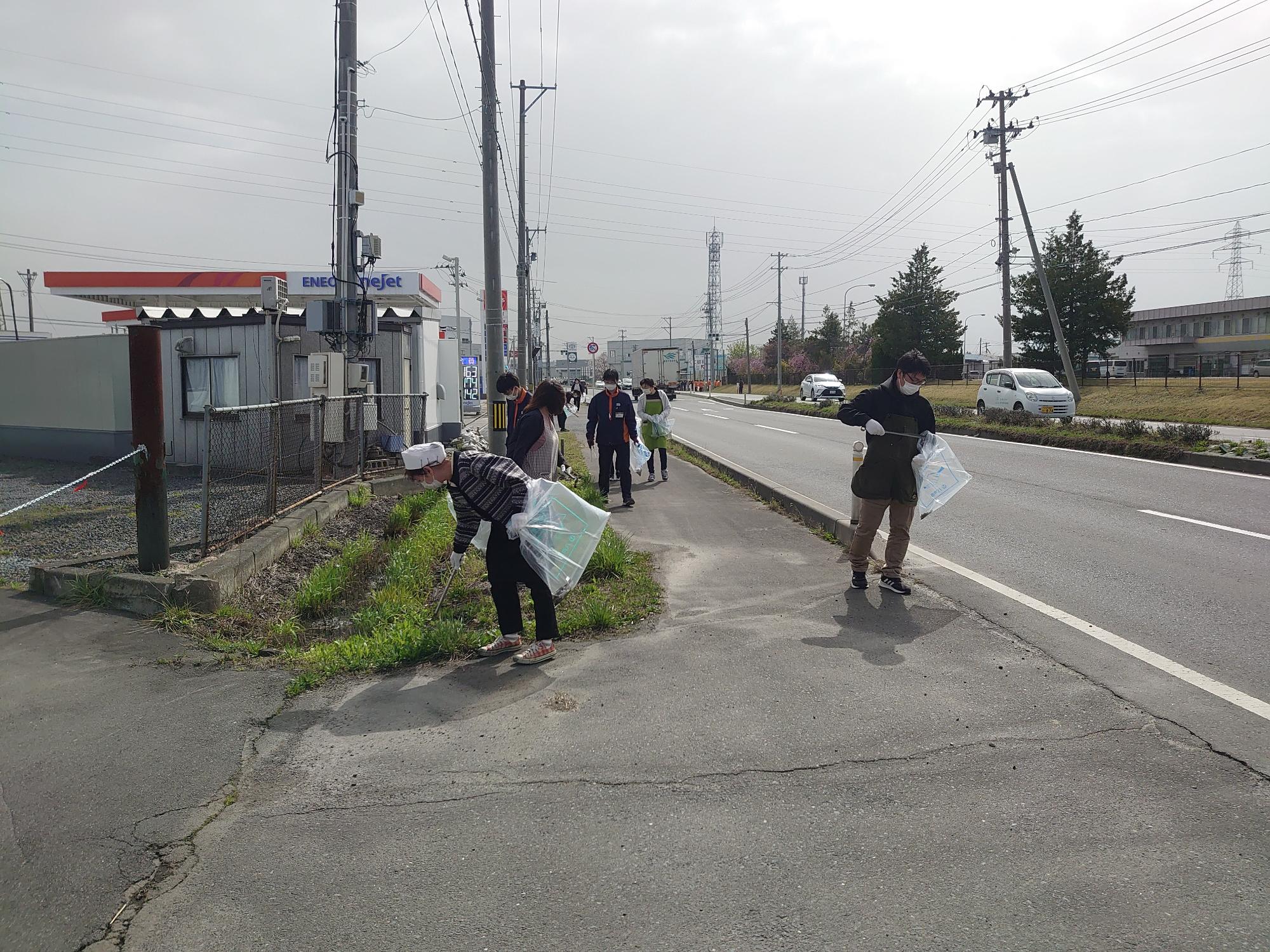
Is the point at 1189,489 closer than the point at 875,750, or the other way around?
the point at 875,750

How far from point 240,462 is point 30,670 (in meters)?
9.54

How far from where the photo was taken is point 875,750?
412cm

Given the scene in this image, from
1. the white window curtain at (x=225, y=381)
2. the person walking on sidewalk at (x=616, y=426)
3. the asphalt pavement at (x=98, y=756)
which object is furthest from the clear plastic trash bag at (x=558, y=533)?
the white window curtain at (x=225, y=381)

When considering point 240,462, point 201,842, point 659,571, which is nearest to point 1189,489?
point 659,571

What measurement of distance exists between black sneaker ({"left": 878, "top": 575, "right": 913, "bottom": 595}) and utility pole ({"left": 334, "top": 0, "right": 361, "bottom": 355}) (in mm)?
9120

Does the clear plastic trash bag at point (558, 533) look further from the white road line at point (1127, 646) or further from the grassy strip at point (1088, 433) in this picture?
the grassy strip at point (1088, 433)

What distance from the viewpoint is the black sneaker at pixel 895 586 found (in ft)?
22.6

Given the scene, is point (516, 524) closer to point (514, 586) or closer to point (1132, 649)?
point (514, 586)

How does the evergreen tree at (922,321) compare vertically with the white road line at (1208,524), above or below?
above

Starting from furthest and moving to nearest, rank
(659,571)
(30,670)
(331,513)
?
(331,513) < (659,571) < (30,670)

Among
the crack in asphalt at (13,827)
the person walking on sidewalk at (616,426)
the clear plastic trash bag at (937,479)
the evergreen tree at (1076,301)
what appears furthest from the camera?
the evergreen tree at (1076,301)

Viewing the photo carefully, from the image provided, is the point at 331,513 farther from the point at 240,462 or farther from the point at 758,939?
the point at 758,939

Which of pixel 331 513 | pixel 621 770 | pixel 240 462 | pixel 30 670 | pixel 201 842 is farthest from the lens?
pixel 240 462

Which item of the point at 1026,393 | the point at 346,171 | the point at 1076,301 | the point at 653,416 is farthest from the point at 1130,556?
the point at 1076,301
